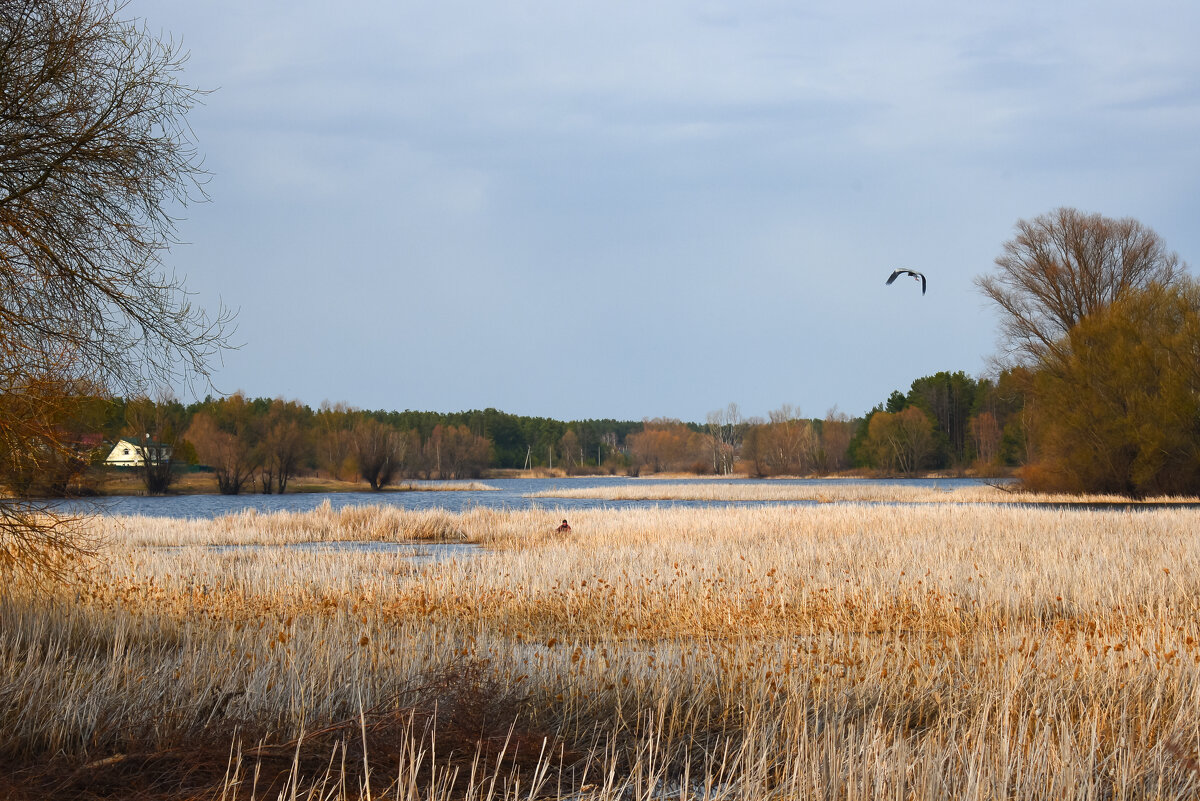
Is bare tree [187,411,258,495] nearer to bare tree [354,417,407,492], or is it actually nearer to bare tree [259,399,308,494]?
bare tree [259,399,308,494]

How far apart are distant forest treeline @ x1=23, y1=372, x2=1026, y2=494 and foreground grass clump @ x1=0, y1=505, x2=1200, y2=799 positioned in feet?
9.91

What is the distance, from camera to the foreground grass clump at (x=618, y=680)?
4.02 meters

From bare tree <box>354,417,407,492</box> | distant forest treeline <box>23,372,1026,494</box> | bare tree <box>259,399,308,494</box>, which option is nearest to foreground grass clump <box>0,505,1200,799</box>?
distant forest treeline <box>23,372,1026,494</box>

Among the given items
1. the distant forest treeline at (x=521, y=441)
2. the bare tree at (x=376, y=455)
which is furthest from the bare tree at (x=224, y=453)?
the bare tree at (x=376, y=455)

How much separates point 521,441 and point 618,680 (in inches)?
5320

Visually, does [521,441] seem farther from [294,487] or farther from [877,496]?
[877,496]

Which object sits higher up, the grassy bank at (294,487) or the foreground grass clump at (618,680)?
the foreground grass clump at (618,680)

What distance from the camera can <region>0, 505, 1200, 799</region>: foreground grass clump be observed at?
402 centimetres

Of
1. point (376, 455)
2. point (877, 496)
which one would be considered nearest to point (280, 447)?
point (376, 455)

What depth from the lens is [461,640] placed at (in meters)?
7.55

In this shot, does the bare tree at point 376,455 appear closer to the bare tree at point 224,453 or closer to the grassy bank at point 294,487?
the grassy bank at point 294,487

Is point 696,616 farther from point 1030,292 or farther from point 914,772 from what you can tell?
point 1030,292

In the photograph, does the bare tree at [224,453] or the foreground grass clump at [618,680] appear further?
the bare tree at [224,453]

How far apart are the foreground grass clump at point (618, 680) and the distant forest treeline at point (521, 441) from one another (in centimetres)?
302
